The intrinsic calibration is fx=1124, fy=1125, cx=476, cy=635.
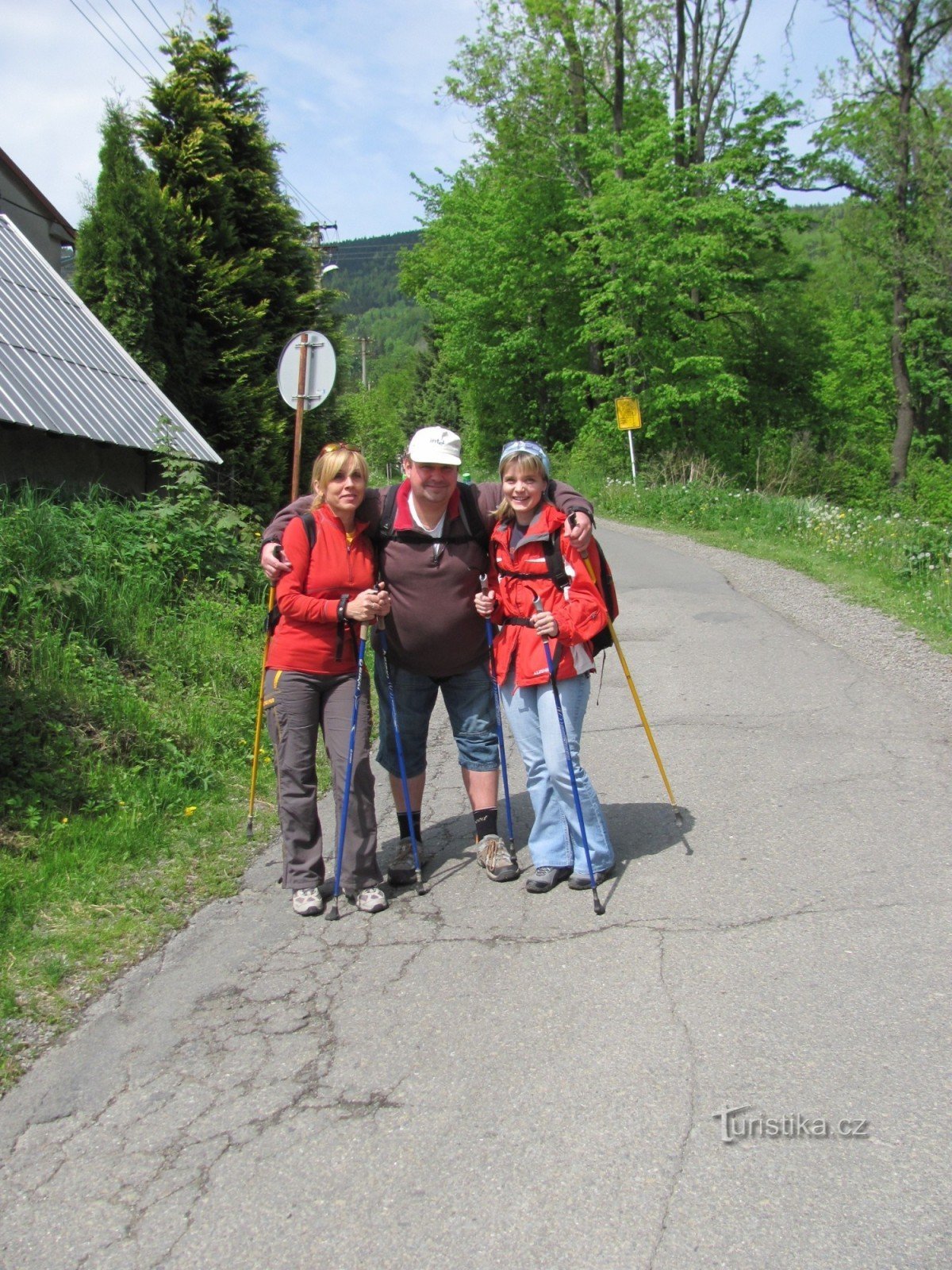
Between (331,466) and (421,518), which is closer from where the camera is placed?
(331,466)

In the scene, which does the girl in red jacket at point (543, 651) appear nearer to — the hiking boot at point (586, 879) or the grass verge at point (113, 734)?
the hiking boot at point (586, 879)

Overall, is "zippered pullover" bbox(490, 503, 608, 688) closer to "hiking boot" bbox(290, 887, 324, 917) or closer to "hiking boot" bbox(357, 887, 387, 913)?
"hiking boot" bbox(357, 887, 387, 913)

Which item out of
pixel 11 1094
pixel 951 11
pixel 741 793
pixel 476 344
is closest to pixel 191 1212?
pixel 11 1094

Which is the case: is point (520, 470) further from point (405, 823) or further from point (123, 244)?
point (123, 244)

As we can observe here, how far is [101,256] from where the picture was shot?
12.6 m

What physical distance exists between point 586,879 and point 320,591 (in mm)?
1709

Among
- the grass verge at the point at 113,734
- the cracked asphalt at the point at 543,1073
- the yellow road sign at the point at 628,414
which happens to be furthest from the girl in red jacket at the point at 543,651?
the yellow road sign at the point at 628,414

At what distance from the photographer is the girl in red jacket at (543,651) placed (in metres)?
4.85

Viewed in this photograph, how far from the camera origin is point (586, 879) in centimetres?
489

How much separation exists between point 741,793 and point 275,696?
8.62 feet

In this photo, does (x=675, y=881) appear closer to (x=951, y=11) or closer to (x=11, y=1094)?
(x=11, y=1094)

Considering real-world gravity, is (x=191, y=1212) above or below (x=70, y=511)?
below

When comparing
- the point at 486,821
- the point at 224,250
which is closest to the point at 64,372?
the point at 224,250

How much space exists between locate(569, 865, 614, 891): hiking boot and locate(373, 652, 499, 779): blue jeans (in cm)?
67
